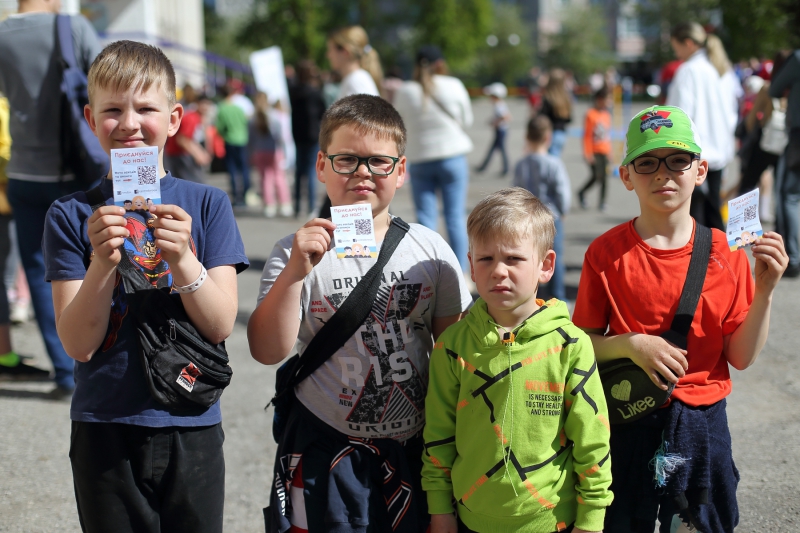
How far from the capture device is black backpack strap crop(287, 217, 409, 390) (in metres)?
2.31

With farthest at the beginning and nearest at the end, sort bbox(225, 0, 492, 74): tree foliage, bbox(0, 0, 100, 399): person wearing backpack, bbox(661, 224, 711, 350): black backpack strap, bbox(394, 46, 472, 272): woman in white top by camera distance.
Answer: bbox(225, 0, 492, 74): tree foliage, bbox(394, 46, 472, 272): woman in white top, bbox(0, 0, 100, 399): person wearing backpack, bbox(661, 224, 711, 350): black backpack strap

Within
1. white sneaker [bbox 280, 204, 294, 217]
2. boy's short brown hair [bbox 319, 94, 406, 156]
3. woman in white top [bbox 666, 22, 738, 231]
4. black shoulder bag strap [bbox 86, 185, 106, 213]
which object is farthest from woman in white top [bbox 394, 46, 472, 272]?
white sneaker [bbox 280, 204, 294, 217]

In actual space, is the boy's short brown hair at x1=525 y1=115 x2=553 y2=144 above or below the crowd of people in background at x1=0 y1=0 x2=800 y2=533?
above

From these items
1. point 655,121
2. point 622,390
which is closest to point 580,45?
point 655,121

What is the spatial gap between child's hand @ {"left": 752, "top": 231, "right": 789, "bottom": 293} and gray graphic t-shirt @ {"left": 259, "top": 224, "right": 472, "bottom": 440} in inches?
38.1

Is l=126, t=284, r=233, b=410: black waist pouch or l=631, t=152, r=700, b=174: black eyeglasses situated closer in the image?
l=126, t=284, r=233, b=410: black waist pouch

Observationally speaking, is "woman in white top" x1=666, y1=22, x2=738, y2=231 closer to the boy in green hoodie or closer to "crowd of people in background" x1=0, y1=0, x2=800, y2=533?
"crowd of people in background" x1=0, y1=0, x2=800, y2=533

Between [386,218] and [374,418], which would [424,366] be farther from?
[386,218]

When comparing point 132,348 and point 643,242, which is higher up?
point 643,242

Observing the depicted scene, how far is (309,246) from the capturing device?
212 cm

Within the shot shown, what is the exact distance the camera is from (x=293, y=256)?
7.06 feet

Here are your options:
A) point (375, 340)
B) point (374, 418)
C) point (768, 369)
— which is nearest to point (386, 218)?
point (375, 340)

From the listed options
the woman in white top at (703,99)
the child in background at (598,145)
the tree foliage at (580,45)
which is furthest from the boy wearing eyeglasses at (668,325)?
the tree foliage at (580,45)

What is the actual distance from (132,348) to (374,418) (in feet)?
2.43
